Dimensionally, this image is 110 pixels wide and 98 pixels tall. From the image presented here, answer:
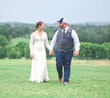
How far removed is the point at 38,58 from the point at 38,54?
0.48 feet

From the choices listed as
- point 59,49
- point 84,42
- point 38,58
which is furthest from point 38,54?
A: point 84,42

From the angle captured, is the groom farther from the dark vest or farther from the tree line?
the tree line

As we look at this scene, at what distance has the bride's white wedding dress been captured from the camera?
613 inches

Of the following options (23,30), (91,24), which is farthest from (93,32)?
(23,30)

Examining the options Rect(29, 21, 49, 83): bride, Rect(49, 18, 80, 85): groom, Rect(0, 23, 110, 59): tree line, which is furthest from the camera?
Rect(0, 23, 110, 59): tree line

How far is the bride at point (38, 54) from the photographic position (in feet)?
51.0

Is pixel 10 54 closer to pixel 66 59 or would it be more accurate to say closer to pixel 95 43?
pixel 95 43

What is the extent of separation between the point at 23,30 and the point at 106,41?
15985 millimetres

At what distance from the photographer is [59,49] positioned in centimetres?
1499

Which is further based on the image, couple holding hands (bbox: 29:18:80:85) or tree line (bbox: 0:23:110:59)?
tree line (bbox: 0:23:110:59)

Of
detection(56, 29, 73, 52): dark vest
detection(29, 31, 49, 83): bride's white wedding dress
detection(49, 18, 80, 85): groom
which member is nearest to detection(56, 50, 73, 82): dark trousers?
detection(49, 18, 80, 85): groom

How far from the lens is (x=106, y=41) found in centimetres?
7488

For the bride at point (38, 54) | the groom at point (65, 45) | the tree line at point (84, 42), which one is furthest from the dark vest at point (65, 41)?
the tree line at point (84, 42)

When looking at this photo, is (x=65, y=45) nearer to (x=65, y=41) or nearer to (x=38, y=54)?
(x=65, y=41)
